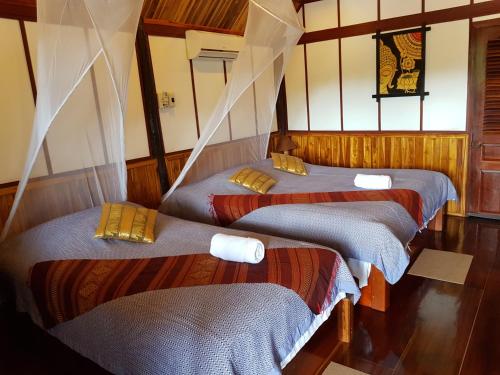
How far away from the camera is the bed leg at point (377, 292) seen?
8.17 feet

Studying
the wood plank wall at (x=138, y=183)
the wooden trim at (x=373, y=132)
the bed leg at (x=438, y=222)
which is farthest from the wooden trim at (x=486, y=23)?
the wood plank wall at (x=138, y=183)

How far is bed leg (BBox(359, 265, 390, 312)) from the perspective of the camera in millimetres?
2490

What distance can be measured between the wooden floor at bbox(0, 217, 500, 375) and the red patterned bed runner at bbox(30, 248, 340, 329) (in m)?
0.35

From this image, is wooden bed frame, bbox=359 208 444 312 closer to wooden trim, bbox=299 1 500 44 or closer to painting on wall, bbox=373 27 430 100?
painting on wall, bbox=373 27 430 100

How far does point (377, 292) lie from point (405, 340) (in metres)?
0.37

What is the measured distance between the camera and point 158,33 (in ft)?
11.3

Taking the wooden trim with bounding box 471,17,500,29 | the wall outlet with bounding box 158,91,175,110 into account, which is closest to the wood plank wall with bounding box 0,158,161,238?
the wall outlet with bounding box 158,91,175,110

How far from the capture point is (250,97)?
12.2ft

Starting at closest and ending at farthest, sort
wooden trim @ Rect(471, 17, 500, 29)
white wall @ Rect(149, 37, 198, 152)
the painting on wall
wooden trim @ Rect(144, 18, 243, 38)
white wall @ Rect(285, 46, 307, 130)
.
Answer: wooden trim @ Rect(144, 18, 243, 38) → white wall @ Rect(149, 37, 198, 152) → wooden trim @ Rect(471, 17, 500, 29) → the painting on wall → white wall @ Rect(285, 46, 307, 130)

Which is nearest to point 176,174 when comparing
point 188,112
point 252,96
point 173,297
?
point 188,112

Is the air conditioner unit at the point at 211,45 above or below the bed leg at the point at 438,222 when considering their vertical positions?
above

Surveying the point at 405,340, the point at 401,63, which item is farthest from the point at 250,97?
the point at 405,340

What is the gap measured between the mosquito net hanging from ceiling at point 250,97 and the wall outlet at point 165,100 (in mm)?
384

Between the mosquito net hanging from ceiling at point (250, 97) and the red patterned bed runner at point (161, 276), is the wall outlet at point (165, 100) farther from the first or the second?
the red patterned bed runner at point (161, 276)
